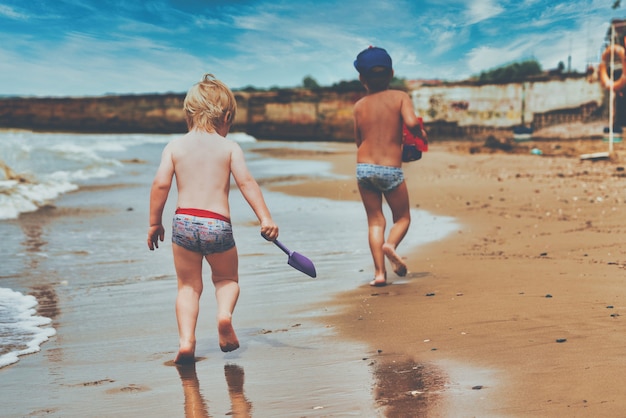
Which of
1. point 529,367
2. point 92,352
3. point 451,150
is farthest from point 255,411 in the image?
point 451,150

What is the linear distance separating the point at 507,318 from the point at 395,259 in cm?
149

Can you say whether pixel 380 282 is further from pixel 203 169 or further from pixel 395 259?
pixel 203 169

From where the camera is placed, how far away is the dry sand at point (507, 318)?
2572 millimetres

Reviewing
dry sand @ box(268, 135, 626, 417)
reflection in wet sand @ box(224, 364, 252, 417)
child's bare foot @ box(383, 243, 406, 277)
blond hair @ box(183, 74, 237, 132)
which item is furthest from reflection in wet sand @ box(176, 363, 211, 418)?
child's bare foot @ box(383, 243, 406, 277)

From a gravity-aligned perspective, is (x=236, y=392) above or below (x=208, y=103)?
below

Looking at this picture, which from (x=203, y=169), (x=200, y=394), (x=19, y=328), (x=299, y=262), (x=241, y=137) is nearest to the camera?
(x=200, y=394)

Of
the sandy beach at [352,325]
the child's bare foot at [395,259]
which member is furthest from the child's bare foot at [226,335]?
the child's bare foot at [395,259]

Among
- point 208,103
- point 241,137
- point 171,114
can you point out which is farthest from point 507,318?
point 171,114

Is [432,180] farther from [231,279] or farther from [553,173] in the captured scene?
[231,279]

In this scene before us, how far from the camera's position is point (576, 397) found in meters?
2.47

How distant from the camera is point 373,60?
17.1 ft

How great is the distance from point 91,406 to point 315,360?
0.95 metres

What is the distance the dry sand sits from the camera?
8.44ft

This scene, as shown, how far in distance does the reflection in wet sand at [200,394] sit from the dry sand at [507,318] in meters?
0.50
